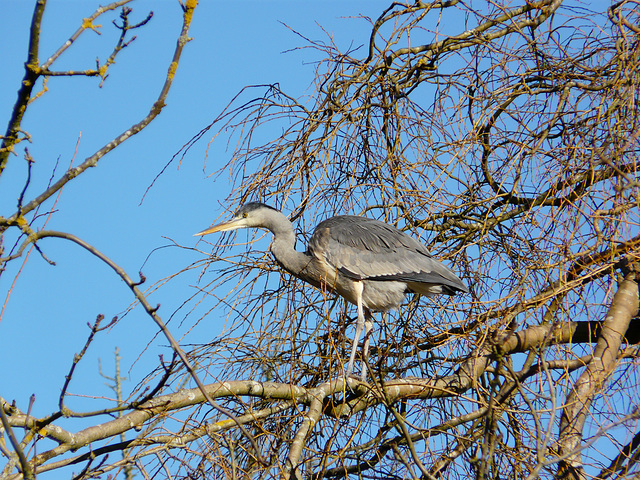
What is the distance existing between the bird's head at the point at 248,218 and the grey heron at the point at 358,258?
24 millimetres

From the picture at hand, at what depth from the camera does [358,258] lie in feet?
18.2

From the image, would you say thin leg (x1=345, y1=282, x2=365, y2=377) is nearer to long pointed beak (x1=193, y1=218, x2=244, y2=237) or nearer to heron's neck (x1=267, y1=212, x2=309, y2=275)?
heron's neck (x1=267, y1=212, x2=309, y2=275)

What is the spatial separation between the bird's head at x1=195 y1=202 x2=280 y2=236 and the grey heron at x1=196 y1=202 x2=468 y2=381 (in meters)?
0.02

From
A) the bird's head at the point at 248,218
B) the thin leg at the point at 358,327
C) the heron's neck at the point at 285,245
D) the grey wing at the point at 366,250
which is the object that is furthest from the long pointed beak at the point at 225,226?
the thin leg at the point at 358,327

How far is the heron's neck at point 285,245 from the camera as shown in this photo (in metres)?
5.45

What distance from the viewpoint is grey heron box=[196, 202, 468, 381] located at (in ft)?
17.7

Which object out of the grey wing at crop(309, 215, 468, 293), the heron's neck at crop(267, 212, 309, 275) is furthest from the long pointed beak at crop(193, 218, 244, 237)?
the grey wing at crop(309, 215, 468, 293)

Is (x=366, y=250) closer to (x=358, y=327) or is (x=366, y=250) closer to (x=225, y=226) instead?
(x=358, y=327)

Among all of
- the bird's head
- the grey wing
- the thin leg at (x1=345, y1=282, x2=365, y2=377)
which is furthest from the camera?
the grey wing

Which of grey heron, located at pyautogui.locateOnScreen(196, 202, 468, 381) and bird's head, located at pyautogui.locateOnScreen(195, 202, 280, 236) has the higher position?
bird's head, located at pyautogui.locateOnScreen(195, 202, 280, 236)

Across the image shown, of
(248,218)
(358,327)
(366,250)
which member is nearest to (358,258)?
(366,250)

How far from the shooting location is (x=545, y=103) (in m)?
4.57

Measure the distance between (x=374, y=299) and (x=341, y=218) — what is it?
72 centimetres

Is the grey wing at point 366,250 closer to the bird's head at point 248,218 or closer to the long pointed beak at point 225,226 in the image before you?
the bird's head at point 248,218
